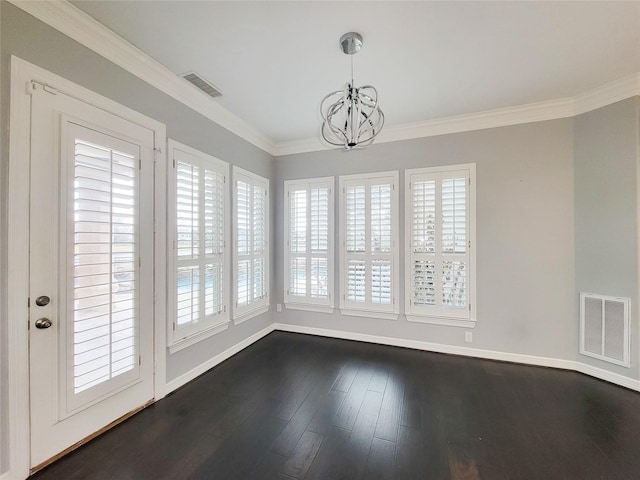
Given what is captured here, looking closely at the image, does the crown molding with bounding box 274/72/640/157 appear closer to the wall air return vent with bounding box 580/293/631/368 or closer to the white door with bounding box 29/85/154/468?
the wall air return vent with bounding box 580/293/631/368

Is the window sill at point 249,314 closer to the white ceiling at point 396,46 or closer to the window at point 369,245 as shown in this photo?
the window at point 369,245

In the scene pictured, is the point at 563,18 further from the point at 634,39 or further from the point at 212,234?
the point at 212,234

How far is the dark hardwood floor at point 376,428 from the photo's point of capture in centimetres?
164

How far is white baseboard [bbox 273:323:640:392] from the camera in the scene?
2629mm

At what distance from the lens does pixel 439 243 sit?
3.30 meters

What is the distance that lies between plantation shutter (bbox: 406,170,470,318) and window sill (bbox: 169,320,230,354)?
92.8 inches

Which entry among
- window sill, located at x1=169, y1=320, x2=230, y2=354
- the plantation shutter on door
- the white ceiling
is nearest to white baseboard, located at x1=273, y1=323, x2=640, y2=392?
window sill, located at x1=169, y1=320, x2=230, y2=354

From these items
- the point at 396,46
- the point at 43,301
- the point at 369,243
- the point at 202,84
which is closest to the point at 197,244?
the point at 43,301

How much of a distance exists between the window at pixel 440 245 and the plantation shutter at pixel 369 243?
0.22m

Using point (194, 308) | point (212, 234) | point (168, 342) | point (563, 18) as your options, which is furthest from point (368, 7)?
point (168, 342)

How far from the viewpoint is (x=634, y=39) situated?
201 cm

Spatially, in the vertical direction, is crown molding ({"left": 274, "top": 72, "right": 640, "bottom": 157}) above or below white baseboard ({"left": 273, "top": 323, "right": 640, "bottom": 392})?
above

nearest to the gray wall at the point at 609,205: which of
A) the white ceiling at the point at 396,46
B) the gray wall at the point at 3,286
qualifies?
the white ceiling at the point at 396,46

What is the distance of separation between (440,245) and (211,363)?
3031mm
